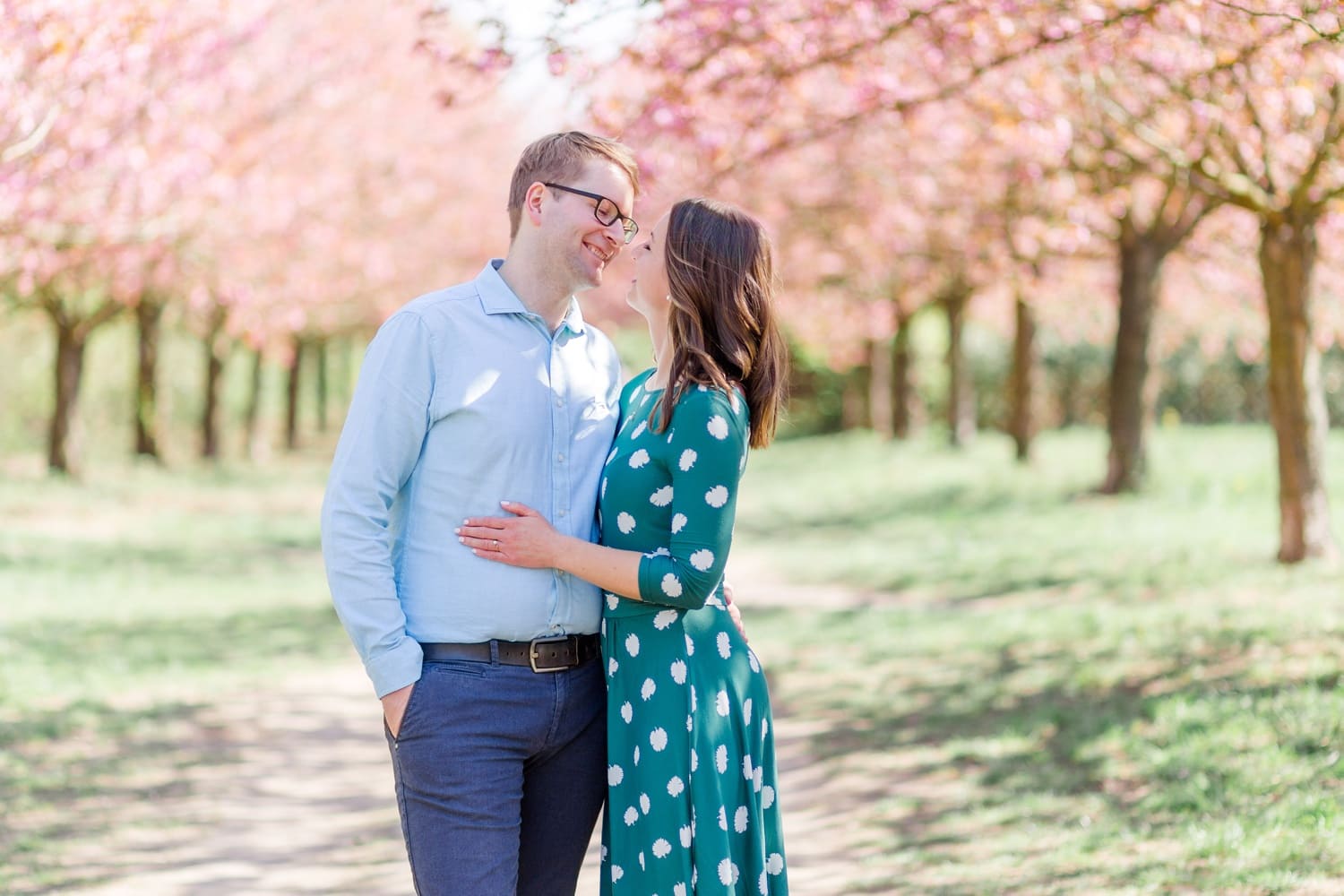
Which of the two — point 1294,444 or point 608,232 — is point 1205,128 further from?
point 608,232

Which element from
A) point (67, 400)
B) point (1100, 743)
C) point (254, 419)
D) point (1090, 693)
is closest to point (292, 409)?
point (254, 419)

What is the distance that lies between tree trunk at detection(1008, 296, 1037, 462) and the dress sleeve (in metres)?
16.9

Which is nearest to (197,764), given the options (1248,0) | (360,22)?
(1248,0)

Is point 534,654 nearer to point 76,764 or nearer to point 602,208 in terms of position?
point 602,208

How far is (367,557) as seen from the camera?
2.69 meters

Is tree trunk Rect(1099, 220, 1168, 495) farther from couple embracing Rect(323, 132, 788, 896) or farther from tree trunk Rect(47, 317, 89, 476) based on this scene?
tree trunk Rect(47, 317, 89, 476)

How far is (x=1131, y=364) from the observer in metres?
14.6

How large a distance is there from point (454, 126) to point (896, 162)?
957cm

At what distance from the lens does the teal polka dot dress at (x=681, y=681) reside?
2.79 metres

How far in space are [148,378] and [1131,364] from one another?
55.4 feet

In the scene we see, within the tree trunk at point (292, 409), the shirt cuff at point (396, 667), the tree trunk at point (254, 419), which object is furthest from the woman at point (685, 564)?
the tree trunk at point (292, 409)

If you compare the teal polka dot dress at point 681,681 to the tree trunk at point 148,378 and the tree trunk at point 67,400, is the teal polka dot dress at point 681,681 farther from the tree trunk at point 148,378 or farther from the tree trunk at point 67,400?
the tree trunk at point 148,378

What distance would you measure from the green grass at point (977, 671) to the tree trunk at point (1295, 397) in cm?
37

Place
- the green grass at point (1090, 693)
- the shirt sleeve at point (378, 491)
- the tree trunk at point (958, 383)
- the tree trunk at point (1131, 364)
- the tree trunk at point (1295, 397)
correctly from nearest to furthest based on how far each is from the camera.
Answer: the shirt sleeve at point (378, 491)
the green grass at point (1090, 693)
the tree trunk at point (1295, 397)
the tree trunk at point (1131, 364)
the tree trunk at point (958, 383)
